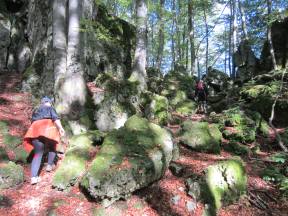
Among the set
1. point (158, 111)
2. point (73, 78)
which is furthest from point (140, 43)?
point (73, 78)

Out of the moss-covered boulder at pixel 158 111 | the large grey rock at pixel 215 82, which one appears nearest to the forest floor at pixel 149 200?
the moss-covered boulder at pixel 158 111

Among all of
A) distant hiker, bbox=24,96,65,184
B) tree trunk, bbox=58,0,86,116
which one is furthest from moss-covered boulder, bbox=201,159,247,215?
tree trunk, bbox=58,0,86,116

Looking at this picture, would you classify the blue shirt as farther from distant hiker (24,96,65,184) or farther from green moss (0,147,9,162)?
green moss (0,147,9,162)

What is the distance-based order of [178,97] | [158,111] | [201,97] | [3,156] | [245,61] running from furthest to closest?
[245,61] < [178,97] < [201,97] < [158,111] < [3,156]

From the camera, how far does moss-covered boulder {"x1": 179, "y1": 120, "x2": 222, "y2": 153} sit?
889 centimetres

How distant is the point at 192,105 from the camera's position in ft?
53.7

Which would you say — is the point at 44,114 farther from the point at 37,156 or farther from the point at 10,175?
the point at 10,175

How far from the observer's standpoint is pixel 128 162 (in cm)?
659

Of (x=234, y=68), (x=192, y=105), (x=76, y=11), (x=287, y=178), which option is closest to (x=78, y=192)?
(x=287, y=178)

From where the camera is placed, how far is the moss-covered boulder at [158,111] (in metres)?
11.6

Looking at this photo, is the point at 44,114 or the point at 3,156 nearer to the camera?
the point at 44,114

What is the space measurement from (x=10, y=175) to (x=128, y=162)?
8.22 feet

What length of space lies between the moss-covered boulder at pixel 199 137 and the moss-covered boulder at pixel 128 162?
4.02 feet

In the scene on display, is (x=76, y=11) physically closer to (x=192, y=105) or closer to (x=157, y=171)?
(x=157, y=171)
